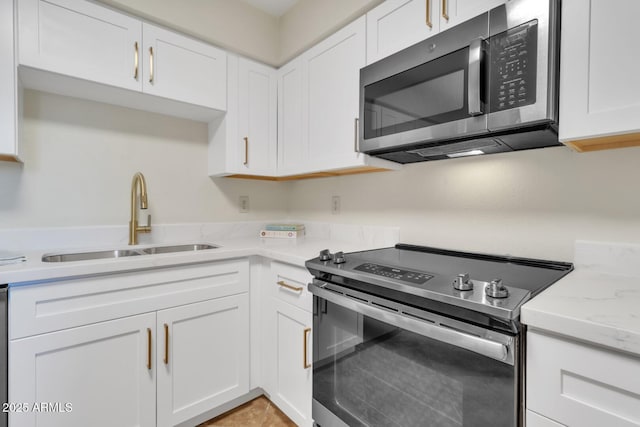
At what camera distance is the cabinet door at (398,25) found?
123 cm

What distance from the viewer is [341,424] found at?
3.90 feet

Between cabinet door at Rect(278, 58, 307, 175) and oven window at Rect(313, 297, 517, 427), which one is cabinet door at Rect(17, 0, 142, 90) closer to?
cabinet door at Rect(278, 58, 307, 175)

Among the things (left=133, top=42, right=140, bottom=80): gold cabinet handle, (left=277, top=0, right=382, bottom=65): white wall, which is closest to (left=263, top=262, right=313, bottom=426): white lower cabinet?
(left=133, top=42, right=140, bottom=80): gold cabinet handle

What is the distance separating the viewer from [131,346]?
1339 mm

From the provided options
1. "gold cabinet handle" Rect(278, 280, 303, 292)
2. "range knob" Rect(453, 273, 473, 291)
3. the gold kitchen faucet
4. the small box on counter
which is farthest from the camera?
the small box on counter

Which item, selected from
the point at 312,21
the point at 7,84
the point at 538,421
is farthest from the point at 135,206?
the point at 538,421

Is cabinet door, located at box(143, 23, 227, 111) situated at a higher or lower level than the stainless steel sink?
higher

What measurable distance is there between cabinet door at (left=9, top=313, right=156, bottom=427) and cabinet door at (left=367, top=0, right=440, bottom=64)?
5.39 ft

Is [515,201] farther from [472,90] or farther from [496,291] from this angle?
[496,291]

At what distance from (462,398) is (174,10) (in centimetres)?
221

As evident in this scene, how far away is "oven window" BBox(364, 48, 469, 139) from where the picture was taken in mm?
1117

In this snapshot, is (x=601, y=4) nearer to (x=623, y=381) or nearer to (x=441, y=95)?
(x=441, y=95)

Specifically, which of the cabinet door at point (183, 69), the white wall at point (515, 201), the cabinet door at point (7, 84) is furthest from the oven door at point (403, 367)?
the cabinet door at point (7, 84)

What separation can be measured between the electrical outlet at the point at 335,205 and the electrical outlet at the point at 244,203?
688mm
